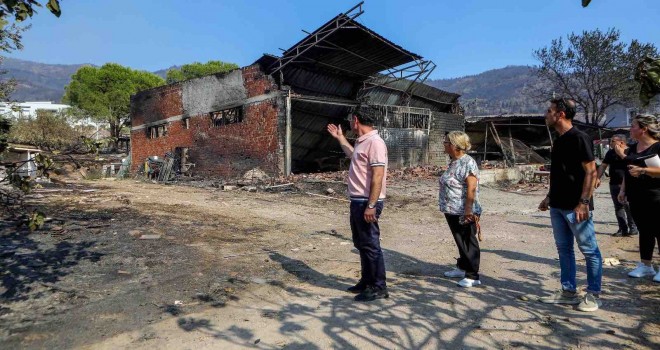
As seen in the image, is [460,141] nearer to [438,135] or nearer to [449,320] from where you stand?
[449,320]

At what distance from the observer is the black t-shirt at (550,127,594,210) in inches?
125

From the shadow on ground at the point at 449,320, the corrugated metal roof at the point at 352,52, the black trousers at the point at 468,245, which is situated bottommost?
the shadow on ground at the point at 449,320

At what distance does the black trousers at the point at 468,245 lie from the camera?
3842 millimetres

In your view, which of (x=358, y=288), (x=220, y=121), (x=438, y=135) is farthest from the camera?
(x=438, y=135)

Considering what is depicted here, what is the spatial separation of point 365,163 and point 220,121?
14.5 m

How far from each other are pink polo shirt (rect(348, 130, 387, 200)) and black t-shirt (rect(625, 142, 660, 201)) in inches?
94.7

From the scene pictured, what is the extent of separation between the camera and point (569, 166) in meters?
3.25

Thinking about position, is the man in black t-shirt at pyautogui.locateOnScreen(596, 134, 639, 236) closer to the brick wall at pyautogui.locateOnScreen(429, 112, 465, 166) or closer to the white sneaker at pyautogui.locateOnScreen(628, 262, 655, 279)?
the white sneaker at pyautogui.locateOnScreen(628, 262, 655, 279)

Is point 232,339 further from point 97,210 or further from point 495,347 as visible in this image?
point 97,210

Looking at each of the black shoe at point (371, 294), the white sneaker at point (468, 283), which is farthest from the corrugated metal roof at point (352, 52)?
the black shoe at point (371, 294)

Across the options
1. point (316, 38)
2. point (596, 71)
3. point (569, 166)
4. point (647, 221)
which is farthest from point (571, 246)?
point (596, 71)

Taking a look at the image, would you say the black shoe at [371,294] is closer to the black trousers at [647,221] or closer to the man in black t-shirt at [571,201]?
the man in black t-shirt at [571,201]

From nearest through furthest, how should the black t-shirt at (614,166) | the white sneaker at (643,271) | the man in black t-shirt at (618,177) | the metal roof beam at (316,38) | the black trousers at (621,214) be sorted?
the white sneaker at (643,271) < the man in black t-shirt at (618,177) < the black t-shirt at (614,166) < the black trousers at (621,214) < the metal roof beam at (316,38)

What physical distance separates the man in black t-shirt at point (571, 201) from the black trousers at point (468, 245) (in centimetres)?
62
